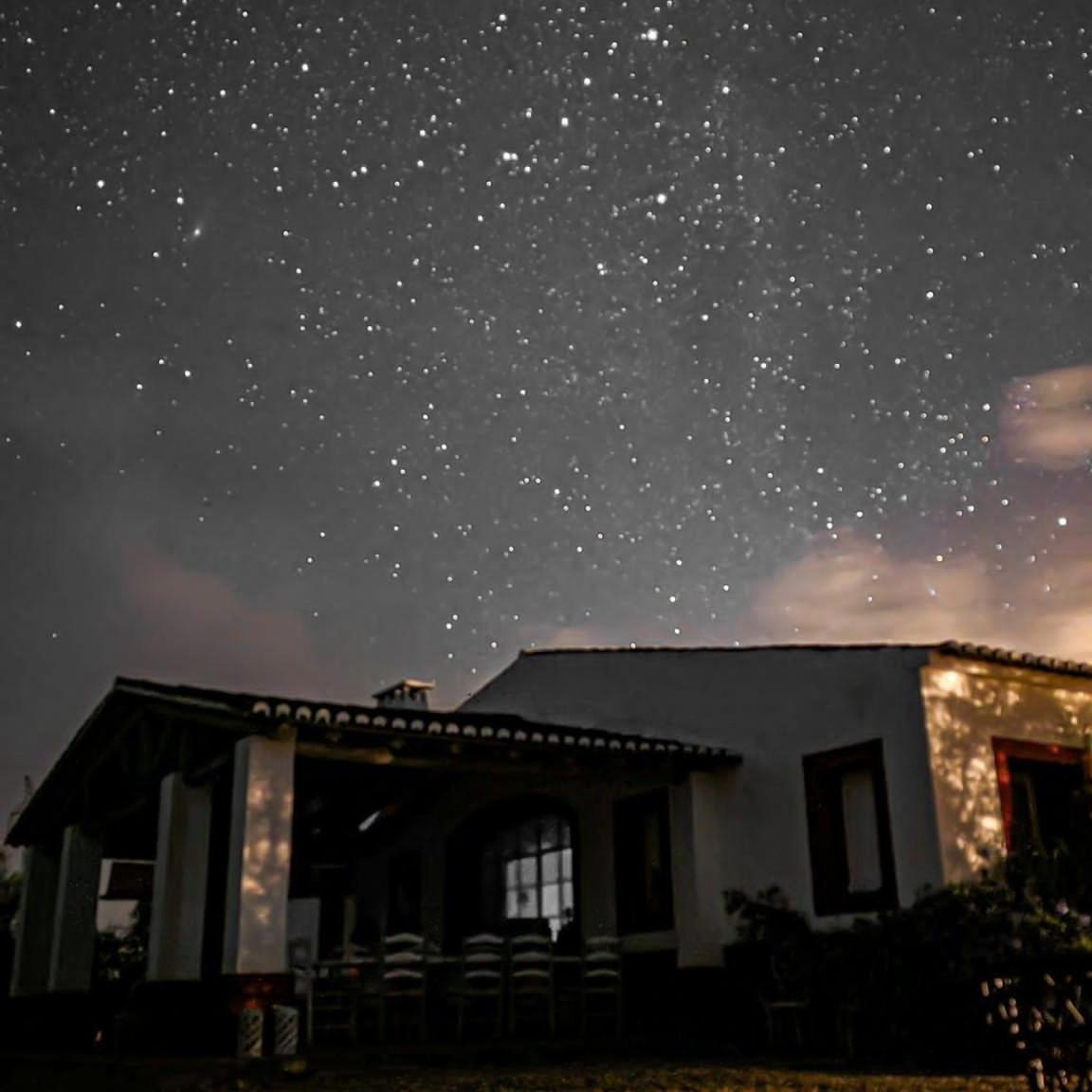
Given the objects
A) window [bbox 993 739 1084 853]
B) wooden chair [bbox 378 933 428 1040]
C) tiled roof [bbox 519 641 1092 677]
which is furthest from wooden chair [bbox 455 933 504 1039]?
window [bbox 993 739 1084 853]

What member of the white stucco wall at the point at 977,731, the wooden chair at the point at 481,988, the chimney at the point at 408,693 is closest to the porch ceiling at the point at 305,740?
the wooden chair at the point at 481,988

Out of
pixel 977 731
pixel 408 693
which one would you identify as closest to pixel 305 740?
pixel 977 731

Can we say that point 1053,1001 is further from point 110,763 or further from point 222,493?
point 110,763

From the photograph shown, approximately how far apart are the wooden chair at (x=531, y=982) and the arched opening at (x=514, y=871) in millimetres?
1712

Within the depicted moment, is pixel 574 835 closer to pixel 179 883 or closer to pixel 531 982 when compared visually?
pixel 531 982

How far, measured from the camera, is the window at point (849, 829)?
11.0 meters

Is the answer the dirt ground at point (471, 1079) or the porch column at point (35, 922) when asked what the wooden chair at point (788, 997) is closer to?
the dirt ground at point (471, 1079)

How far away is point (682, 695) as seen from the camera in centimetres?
1364

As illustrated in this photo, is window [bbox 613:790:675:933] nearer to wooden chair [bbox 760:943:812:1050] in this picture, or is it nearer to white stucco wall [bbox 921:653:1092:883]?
wooden chair [bbox 760:943:812:1050]

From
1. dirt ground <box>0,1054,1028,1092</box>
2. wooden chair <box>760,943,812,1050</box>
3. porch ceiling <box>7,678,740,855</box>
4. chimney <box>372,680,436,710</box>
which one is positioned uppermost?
chimney <box>372,680,436,710</box>

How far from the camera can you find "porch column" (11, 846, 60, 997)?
50.6ft

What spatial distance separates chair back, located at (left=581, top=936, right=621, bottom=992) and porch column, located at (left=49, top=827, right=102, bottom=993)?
6.21m

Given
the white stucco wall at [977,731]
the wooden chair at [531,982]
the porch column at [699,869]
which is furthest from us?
the porch column at [699,869]

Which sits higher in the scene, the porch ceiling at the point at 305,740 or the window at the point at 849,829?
the porch ceiling at the point at 305,740
